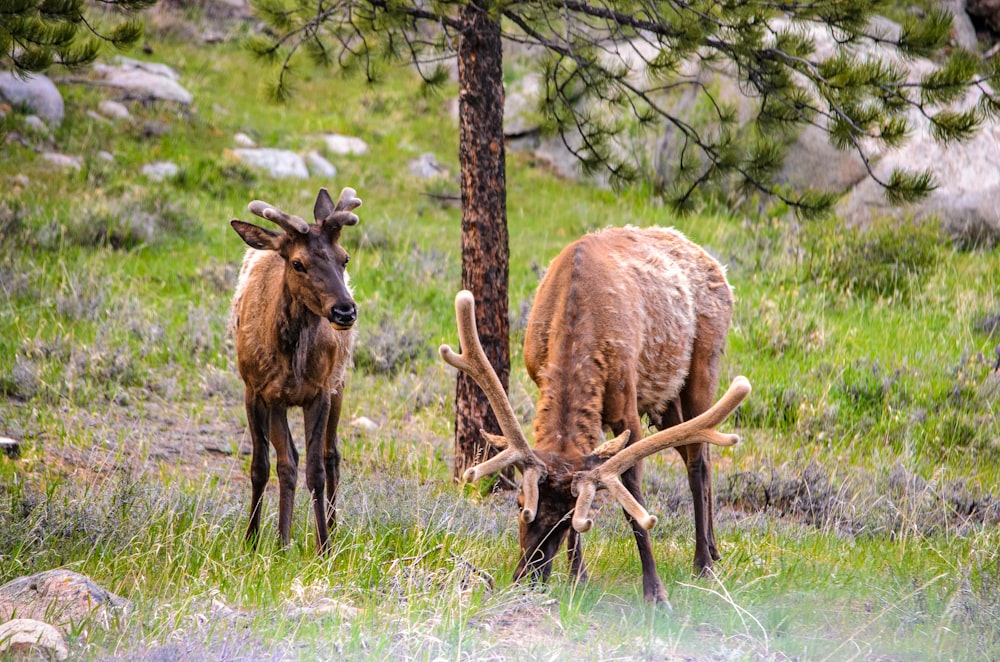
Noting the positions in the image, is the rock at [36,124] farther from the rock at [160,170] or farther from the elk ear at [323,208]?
the elk ear at [323,208]

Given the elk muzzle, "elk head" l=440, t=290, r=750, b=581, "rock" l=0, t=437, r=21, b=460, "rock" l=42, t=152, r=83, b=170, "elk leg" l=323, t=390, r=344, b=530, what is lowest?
"rock" l=0, t=437, r=21, b=460

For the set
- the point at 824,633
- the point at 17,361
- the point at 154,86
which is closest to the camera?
the point at 824,633

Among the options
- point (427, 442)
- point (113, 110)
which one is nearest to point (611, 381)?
point (427, 442)

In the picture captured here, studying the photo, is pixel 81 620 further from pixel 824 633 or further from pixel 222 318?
pixel 222 318

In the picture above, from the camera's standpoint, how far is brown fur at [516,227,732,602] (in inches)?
203

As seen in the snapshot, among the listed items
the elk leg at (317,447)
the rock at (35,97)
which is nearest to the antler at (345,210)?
the elk leg at (317,447)

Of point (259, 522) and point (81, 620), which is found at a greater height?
point (81, 620)

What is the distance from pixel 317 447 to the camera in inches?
241

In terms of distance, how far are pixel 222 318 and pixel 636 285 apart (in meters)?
5.67

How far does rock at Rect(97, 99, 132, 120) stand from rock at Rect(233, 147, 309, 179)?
78.5 inches

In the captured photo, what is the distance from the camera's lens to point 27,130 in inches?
593

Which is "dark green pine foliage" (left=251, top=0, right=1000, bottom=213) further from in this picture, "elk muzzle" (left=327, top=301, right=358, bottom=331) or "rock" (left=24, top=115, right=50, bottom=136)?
"rock" (left=24, top=115, right=50, bottom=136)

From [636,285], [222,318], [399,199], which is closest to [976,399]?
[636,285]

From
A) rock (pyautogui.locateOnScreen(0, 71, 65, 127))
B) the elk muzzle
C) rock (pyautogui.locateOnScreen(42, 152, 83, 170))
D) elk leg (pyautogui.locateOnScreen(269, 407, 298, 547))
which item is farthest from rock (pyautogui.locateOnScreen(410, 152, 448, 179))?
the elk muzzle
